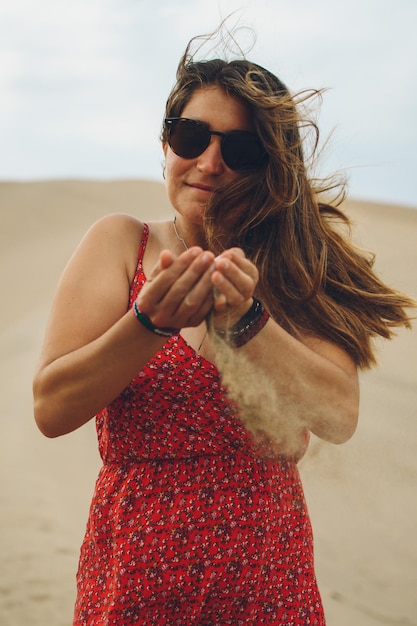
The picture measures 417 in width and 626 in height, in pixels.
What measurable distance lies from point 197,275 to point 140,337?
0.21 m

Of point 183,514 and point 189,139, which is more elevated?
point 189,139

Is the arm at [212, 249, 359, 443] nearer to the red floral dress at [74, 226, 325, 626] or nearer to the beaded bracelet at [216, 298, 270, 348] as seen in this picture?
the beaded bracelet at [216, 298, 270, 348]

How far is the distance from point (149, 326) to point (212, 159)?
621 mm

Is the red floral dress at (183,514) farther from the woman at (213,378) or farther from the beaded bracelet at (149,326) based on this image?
the beaded bracelet at (149,326)

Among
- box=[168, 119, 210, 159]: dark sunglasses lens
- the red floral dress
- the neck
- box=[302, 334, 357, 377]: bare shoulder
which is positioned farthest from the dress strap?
box=[302, 334, 357, 377]: bare shoulder

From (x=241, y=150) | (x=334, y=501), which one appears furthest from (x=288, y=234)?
(x=334, y=501)

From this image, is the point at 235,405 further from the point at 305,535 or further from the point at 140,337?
the point at 305,535

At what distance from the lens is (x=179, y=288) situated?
1627 mm

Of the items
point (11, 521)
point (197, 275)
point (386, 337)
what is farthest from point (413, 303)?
point (11, 521)

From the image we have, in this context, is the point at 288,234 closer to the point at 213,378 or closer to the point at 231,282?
the point at 213,378

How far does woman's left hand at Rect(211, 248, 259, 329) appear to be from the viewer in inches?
63.7

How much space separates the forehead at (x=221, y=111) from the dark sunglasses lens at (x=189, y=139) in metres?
0.03

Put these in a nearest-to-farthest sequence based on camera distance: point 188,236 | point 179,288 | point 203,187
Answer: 1. point 179,288
2. point 203,187
3. point 188,236

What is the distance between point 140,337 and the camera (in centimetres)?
174
